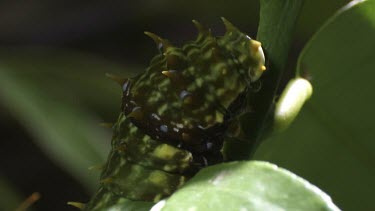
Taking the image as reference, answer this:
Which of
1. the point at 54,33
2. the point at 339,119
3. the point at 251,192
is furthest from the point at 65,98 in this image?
the point at 251,192

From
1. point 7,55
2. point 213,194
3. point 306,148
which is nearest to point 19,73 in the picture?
point 7,55

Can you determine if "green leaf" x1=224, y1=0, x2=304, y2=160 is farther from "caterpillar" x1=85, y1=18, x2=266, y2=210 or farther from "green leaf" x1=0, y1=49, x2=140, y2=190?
"green leaf" x1=0, y1=49, x2=140, y2=190

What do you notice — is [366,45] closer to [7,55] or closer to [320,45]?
[320,45]

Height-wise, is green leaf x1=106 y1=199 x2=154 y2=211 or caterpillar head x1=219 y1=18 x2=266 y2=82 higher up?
caterpillar head x1=219 y1=18 x2=266 y2=82

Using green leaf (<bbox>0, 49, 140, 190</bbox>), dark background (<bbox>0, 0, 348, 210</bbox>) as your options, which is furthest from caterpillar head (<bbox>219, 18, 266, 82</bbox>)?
dark background (<bbox>0, 0, 348, 210</bbox>)

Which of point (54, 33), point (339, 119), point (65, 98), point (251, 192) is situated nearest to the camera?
point (251, 192)

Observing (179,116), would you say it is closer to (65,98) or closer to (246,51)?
(246,51)

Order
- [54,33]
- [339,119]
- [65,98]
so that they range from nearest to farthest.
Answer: [339,119] → [65,98] → [54,33]
